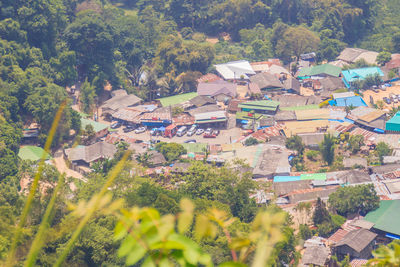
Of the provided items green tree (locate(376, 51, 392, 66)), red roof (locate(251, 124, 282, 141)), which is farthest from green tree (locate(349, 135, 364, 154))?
green tree (locate(376, 51, 392, 66))

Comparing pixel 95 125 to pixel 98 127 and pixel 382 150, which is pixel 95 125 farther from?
pixel 382 150

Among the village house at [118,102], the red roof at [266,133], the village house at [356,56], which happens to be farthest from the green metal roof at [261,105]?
the village house at [356,56]

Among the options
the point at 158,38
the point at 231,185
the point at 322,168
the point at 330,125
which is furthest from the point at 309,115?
the point at 158,38

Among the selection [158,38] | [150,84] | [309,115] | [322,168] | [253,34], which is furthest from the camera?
[253,34]

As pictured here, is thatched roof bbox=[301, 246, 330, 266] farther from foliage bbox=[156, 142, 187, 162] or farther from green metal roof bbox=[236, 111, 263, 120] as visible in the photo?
green metal roof bbox=[236, 111, 263, 120]

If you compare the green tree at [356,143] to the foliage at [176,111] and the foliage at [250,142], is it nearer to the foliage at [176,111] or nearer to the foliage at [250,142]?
the foliage at [250,142]

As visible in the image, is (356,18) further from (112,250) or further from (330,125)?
(112,250)
